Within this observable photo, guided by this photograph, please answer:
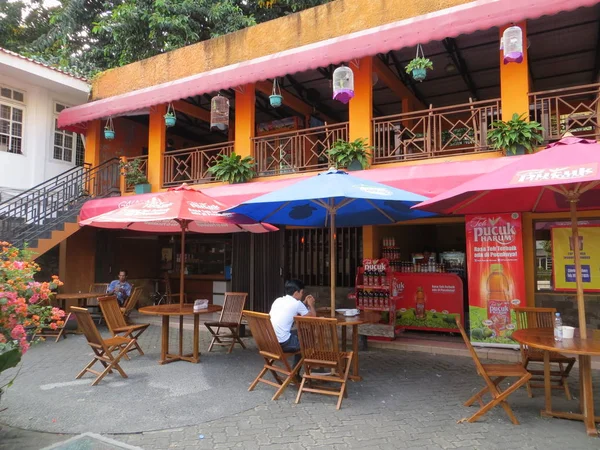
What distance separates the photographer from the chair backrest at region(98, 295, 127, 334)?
6148 mm

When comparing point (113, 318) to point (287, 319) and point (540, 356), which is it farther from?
point (540, 356)

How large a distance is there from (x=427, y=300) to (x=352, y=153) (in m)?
3.18

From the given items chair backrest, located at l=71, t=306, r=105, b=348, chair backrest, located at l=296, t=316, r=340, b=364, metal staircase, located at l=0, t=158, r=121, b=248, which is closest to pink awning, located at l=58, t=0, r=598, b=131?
metal staircase, located at l=0, t=158, r=121, b=248

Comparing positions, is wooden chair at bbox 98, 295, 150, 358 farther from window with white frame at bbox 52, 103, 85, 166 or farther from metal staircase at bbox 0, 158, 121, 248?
window with white frame at bbox 52, 103, 85, 166

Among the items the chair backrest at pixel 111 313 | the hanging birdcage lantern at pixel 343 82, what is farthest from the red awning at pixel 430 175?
the chair backrest at pixel 111 313

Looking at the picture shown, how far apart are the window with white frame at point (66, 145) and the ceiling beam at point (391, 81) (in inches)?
354

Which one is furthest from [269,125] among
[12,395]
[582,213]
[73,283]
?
[12,395]

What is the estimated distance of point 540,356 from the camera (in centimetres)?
471

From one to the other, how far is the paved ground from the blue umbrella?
1.37 meters

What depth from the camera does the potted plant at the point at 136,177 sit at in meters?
10.4

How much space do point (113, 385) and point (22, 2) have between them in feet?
67.3

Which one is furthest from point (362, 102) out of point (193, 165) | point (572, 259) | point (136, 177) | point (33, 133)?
point (33, 133)

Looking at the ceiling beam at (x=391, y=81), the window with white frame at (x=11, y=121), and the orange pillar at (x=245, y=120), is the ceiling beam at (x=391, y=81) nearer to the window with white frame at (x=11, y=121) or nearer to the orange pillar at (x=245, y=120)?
the orange pillar at (x=245, y=120)

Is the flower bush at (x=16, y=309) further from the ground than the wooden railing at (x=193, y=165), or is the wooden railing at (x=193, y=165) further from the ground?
the wooden railing at (x=193, y=165)
